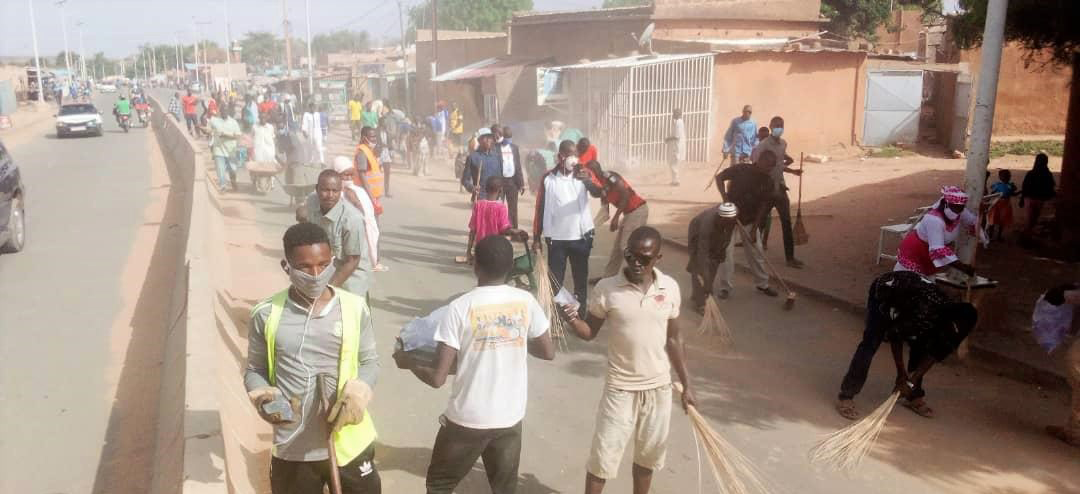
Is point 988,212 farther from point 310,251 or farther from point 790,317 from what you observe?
point 310,251

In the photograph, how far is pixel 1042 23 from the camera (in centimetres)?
814

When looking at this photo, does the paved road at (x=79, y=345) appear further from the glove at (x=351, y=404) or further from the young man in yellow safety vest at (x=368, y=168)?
the glove at (x=351, y=404)

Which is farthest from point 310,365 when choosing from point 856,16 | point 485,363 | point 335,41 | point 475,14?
point 335,41

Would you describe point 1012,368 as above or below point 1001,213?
below

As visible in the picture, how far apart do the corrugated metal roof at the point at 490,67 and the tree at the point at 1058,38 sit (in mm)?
18403

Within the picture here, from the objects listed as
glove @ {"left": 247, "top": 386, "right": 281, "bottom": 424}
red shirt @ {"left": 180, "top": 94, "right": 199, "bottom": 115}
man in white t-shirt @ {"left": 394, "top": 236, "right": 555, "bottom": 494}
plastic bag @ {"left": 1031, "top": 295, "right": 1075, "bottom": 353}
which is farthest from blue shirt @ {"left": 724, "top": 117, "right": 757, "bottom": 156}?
red shirt @ {"left": 180, "top": 94, "right": 199, "bottom": 115}

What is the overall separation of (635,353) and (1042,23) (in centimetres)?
644

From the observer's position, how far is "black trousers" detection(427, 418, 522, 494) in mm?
3695

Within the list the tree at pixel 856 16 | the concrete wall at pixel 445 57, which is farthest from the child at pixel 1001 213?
the tree at pixel 856 16

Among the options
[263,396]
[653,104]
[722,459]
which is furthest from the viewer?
[653,104]

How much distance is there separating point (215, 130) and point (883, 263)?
1196 centimetres

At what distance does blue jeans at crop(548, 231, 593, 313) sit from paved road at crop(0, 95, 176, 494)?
3.31m

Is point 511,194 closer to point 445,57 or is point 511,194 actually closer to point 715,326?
point 715,326

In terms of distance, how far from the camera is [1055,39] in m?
8.21
